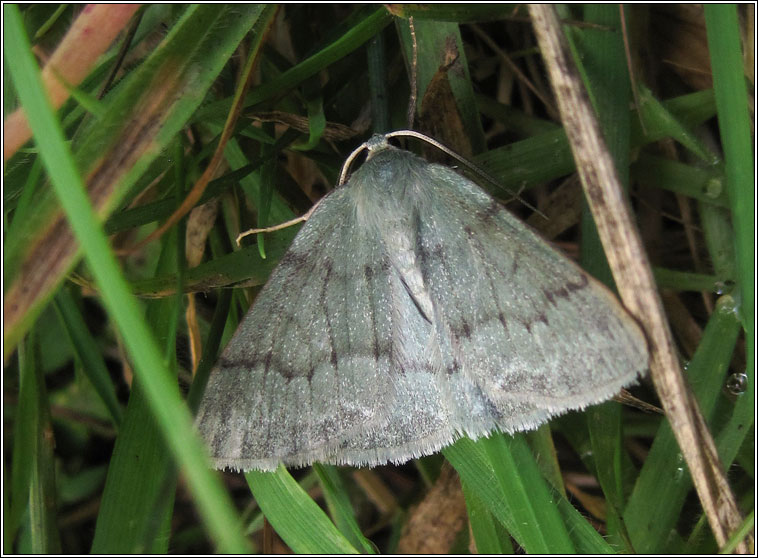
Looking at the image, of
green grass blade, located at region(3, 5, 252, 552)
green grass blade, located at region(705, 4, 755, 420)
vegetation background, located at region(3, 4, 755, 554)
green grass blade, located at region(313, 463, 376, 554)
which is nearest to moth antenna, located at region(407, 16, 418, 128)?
vegetation background, located at region(3, 4, 755, 554)

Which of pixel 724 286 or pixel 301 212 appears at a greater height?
pixel 301 212

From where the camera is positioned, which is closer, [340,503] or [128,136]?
[128,136]

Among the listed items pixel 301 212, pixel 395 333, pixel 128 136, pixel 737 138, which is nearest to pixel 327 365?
pixel 395 333

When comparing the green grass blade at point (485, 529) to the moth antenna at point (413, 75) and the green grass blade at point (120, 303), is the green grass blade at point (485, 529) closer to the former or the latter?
the green grass blade at point (120, 303)

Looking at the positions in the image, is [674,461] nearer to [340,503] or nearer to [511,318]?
[511,318]

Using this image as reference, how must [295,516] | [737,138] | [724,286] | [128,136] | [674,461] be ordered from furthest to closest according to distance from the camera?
[724,286] → [674,461] → [295,516] → [737,138] → [128,136]

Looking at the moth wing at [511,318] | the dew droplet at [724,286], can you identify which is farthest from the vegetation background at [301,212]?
the moth wing at [511,318]

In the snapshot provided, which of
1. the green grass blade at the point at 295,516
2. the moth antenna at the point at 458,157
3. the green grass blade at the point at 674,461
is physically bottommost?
the green grass blade at the point at 674,461
